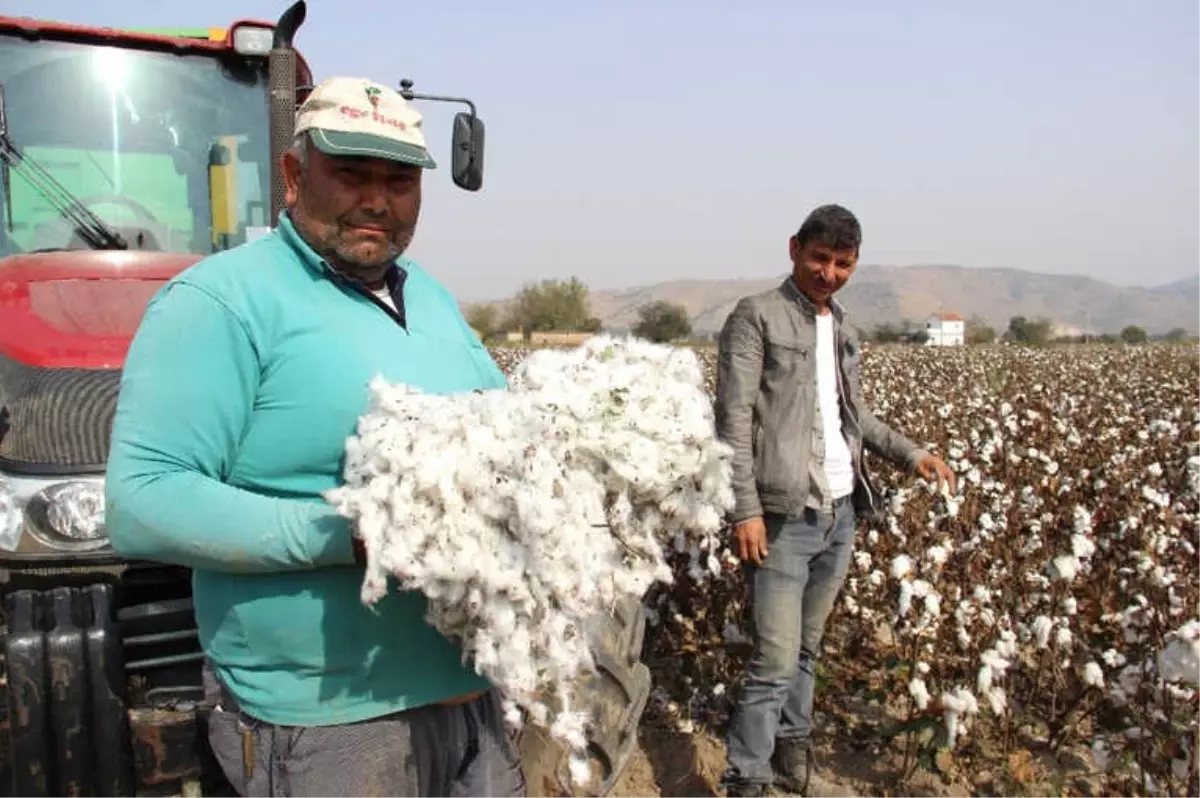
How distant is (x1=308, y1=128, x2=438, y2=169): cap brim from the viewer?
5.77ft

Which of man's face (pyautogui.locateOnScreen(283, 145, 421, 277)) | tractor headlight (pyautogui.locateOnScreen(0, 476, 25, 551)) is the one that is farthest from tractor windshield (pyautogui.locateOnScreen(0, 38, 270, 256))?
man's face (pyautogui.locateOnScreen(283, 145, 421, 277))

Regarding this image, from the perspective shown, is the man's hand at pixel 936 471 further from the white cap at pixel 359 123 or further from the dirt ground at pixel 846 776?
the white cap at pixel 359 123

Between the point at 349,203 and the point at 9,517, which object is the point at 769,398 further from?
the point at 9,517

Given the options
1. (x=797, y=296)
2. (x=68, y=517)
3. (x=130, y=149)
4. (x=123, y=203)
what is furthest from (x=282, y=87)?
(x=797, y=296)

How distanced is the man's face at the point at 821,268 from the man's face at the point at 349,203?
183 cm

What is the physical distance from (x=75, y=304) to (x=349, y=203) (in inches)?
81.2

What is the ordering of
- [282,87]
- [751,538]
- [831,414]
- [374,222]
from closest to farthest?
[374,222]
[751,538]
[831,414]
[282,87]

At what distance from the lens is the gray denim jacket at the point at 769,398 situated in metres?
3.30

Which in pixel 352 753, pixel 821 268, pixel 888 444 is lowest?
pixel 352 753

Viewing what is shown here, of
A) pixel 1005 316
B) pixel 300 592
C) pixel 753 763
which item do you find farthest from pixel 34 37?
pixel 1005 316

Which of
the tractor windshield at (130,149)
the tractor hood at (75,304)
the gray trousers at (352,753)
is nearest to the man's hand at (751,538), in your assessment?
the gray trousers at (352,753)

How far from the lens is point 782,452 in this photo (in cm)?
332

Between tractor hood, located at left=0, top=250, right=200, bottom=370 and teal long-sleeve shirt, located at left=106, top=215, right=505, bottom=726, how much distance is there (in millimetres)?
1724

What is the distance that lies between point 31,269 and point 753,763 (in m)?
3.11
